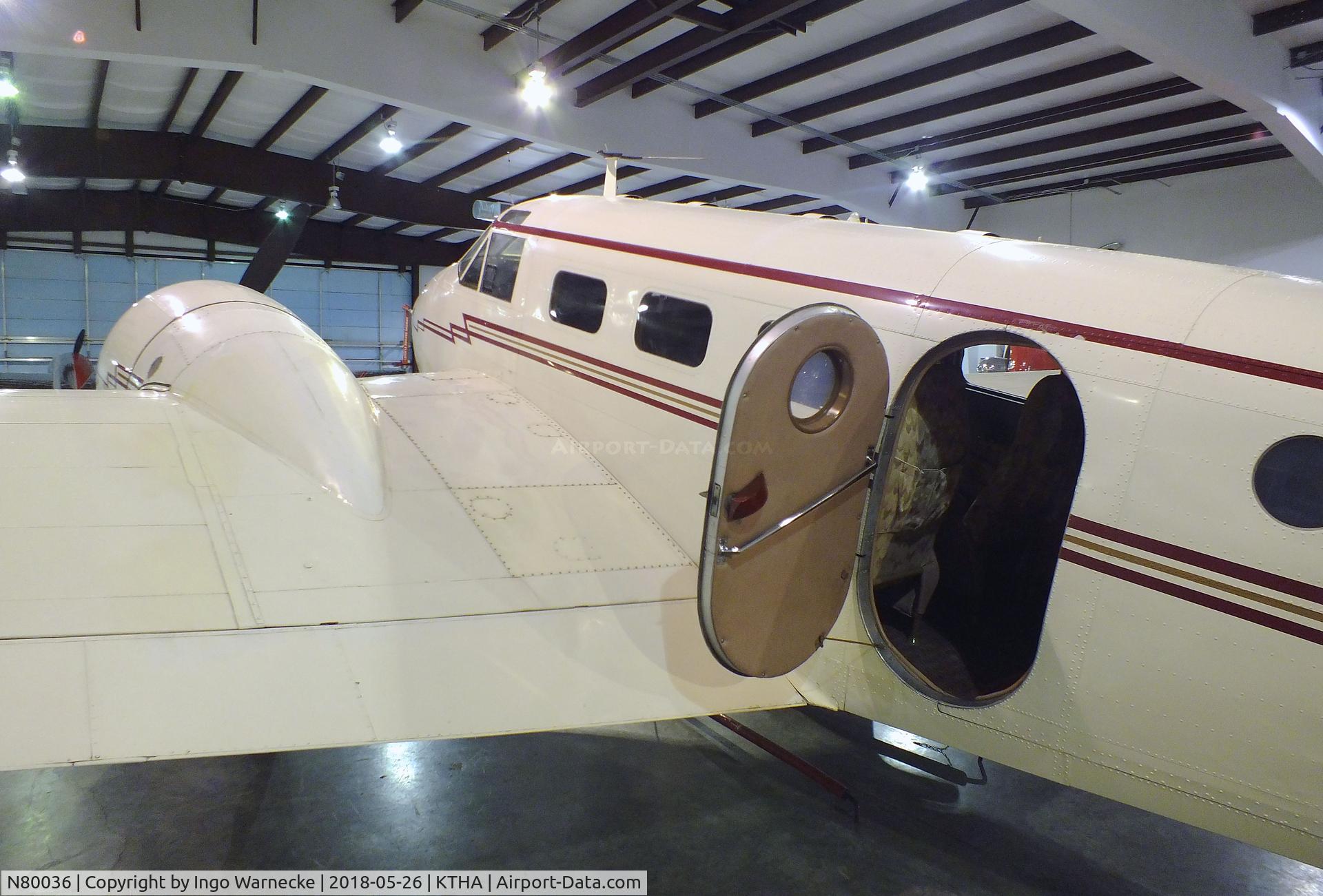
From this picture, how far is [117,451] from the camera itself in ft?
11.7

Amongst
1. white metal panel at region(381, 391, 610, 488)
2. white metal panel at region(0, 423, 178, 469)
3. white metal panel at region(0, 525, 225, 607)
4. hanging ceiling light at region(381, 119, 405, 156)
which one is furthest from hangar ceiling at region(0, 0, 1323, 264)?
white metal panel at region(0, 525, 225, 607)

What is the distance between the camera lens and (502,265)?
588 cm

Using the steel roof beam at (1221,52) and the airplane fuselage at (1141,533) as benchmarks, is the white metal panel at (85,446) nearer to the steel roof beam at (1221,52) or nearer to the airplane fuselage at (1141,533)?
the airplane fuselage at (1141,533)

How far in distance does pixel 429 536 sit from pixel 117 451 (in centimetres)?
151

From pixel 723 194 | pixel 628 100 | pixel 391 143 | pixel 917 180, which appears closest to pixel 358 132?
pixel 391 143

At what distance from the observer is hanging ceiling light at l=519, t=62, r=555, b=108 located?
24.8 feet

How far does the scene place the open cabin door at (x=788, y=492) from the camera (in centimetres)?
262

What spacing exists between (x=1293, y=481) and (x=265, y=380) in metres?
4.49

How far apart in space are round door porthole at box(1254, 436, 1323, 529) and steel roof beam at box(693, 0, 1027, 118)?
17.4 feet

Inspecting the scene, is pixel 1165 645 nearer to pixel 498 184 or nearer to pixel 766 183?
pixel 766 183

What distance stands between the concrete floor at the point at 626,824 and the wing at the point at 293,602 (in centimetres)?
119

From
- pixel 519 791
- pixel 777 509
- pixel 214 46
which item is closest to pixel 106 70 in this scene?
pixel 214 46

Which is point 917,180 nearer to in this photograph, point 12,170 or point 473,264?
point 473,264

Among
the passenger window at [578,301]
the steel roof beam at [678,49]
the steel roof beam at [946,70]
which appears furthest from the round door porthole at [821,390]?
the steel roof beam at [946,70]
